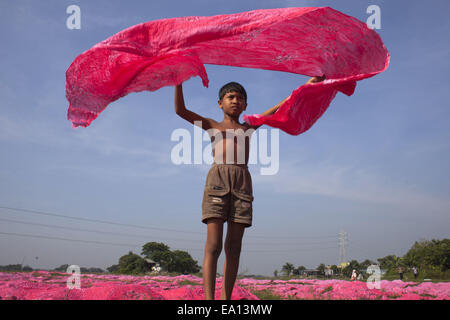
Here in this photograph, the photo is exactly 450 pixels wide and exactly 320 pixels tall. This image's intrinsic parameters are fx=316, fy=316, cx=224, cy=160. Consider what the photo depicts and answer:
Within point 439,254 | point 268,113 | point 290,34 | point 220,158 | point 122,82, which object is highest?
point 290,34

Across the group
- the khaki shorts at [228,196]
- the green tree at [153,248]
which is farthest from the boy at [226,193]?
the green tree at [153,248]

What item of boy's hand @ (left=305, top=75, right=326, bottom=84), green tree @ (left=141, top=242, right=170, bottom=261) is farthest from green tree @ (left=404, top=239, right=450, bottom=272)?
boy's hand @ (left=305, top=75, right=326, bottom=84)

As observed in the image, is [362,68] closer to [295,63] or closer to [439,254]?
[295,63]

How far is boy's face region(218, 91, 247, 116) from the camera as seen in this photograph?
3014 mm

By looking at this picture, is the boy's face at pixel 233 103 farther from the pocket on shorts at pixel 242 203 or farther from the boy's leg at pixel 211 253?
the boy's leg at pixel 211 253

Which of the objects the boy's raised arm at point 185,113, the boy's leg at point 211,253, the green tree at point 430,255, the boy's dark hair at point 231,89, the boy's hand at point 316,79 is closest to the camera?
the boy's leg at point 211,253

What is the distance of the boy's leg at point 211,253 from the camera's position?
2.52 metres

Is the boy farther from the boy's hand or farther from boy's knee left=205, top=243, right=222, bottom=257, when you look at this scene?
the boy's hand

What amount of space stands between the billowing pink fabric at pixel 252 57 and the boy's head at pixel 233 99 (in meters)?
0.22

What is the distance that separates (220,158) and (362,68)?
1.63m

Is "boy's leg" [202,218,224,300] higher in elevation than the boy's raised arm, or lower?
lower
